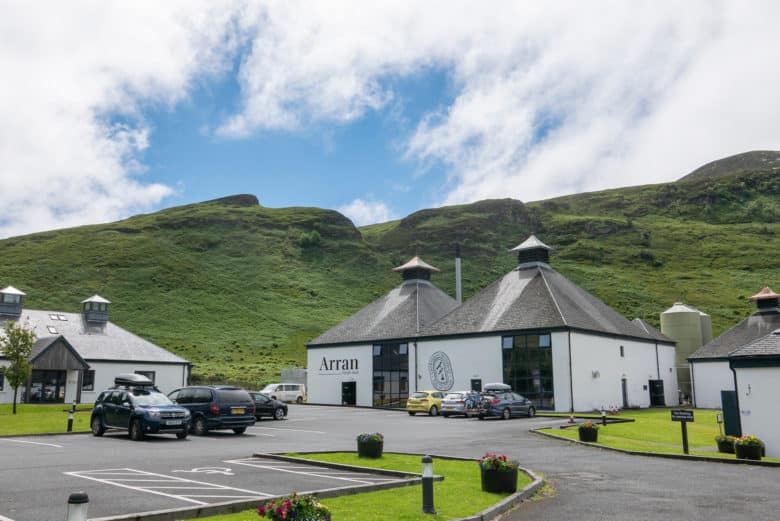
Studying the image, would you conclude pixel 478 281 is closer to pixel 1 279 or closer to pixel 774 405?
pixel 1 279

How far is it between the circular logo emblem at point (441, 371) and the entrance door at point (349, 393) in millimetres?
7927

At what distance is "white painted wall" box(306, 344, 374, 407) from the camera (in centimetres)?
5162

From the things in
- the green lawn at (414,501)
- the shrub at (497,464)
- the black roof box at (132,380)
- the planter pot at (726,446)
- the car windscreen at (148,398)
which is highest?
the black roof box at (132,380)

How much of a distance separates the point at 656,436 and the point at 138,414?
19.4m

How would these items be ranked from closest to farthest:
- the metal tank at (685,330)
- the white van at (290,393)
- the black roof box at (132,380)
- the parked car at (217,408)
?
the parked car at (217,408), the black roof box at (132,380), the white van at (290,393), the metal tank at (685,330)

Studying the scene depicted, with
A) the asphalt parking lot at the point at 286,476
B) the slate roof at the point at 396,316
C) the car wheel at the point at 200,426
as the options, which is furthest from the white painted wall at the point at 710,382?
the car wheel at the point at 200,426

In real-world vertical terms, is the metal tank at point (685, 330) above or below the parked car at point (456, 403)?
above

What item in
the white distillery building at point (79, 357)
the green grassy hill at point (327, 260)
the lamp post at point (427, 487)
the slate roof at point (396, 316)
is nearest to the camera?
the lamp post at point (427, 487)

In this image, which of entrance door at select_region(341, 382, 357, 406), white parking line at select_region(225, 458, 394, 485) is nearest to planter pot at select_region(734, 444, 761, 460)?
white parking line at select_region(225, 458, 394, 485)

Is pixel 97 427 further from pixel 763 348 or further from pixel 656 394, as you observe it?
pixel 656 394

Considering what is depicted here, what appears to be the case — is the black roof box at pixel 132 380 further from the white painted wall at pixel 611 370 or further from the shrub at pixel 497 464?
the shrub at pixel 497 464

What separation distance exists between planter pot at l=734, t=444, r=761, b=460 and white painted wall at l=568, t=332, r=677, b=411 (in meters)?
23.5

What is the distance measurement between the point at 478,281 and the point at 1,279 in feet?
277

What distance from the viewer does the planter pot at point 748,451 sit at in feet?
54.5
